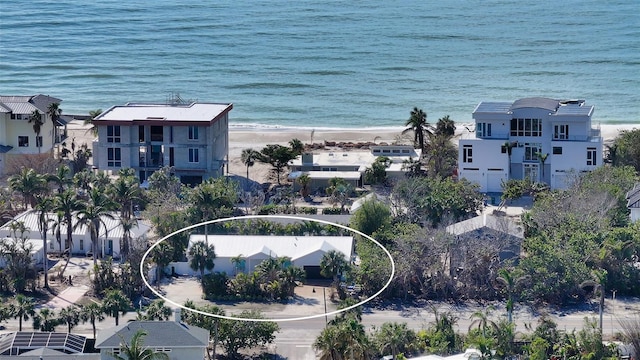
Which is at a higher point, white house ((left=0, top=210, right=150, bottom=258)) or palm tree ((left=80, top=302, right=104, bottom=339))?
white house ((left=0, top=210, right=150, bottom=258))

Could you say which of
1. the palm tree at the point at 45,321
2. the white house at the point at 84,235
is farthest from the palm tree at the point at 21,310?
the white house at the point at 84,235

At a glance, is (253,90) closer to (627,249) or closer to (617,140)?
(617,140)

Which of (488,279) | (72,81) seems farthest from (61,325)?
(72,81)

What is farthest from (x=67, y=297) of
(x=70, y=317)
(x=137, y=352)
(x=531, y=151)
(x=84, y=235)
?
(x=531, y=151)

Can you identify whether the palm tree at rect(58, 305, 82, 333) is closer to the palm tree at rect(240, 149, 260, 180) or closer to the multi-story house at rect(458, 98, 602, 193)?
the palm tree at rect(240, 149, 260, 180)

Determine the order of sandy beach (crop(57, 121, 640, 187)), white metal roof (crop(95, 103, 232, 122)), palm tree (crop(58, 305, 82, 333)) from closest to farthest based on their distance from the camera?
palm tree (crop(58, 305, 82, 333))
white metal roof (crop(95, 103, 232, 122))
sandy beach (crop(57, 121, 640, 187))

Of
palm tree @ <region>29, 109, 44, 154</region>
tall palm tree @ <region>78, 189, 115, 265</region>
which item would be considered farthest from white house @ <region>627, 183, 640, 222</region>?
palm tree @ <region>29, 109, 44, 154</region>
